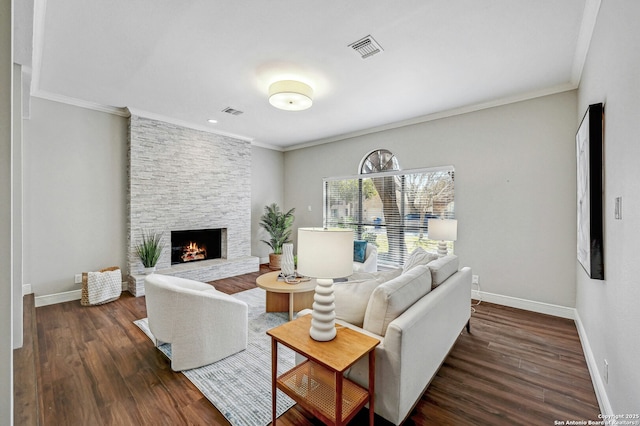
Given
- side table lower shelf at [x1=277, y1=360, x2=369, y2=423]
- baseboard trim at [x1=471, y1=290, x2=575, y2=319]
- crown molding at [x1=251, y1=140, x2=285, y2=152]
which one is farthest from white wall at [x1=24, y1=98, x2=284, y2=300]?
baseboard trim at [x1=471, y1=290, x2=575, y2=319]

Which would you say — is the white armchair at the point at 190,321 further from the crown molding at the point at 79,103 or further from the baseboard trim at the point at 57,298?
the crown molding at the point at 79,103

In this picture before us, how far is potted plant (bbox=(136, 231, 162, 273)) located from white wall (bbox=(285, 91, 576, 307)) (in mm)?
4312

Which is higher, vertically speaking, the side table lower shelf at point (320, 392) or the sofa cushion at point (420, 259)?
the sofa cushion at point (420, 259)

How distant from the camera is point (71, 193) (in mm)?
3770

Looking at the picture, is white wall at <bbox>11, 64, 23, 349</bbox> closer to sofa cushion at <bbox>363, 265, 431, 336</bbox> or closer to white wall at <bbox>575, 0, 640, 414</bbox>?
sofa cushion at <bbox>363, 265, 431, 336</bbox>

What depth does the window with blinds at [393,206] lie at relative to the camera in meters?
4.33

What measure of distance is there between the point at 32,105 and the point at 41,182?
972 mm

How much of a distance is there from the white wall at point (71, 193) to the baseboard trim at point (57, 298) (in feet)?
0.19

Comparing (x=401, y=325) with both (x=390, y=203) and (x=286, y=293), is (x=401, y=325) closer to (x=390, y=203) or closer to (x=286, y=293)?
(x=286, y=293)

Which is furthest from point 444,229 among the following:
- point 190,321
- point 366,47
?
point 190,321

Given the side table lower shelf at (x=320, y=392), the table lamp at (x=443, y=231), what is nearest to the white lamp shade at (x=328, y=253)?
the side table lower shelf at (x=320, y=392)

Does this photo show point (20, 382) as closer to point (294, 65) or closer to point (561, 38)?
point (294, 65)

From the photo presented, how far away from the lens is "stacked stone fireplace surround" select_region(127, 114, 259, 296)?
4.17m

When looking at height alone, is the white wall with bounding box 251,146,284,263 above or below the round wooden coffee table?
above
